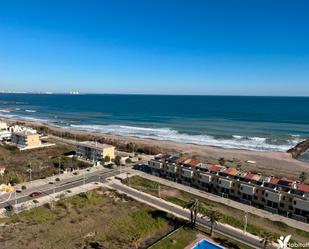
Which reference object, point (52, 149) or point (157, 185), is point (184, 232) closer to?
point (157, 185)

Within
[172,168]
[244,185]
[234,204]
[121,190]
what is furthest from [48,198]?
[244,185]

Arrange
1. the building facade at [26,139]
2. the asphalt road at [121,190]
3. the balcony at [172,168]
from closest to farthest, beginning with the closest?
the asphalt road at [121,190], the balcony at [172,168], the building facade at [26,139]

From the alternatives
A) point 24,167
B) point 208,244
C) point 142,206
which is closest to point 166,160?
point 142,206

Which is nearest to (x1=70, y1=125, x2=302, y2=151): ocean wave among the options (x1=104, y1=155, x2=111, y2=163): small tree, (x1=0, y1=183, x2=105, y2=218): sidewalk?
(x1=104, y1=155, x2=111, y2=163): small tree

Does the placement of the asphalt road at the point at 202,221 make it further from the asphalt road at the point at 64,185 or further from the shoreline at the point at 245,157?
the shoreline at the point at 245,157

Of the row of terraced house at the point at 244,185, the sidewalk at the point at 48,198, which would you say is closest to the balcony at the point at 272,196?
→ the row of terraced house at the point at 244,185
